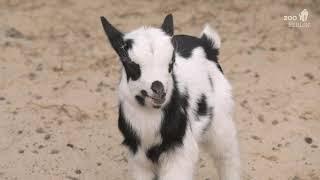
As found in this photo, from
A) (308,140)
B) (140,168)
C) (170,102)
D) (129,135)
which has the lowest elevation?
(308,140)

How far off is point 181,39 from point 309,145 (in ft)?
4.95

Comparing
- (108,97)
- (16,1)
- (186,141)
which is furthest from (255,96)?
(16,1)

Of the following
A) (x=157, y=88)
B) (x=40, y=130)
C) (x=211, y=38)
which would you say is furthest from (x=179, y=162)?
(x=40, y=130)

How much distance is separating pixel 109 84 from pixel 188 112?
2060 millimetres

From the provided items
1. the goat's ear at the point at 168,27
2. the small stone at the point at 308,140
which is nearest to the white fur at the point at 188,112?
the goat's ear at the point at 168,27

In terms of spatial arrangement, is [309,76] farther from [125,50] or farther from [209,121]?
[125,50]

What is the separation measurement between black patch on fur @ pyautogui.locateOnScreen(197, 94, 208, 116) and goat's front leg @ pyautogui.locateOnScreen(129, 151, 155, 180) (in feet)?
1.27

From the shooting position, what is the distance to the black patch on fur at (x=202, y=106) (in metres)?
3.76

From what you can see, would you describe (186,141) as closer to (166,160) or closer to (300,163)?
(166,160)

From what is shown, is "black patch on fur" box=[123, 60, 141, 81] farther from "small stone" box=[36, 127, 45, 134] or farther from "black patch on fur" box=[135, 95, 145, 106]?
"small stone" box=[36, 127, 45, 134]

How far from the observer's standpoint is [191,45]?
393 cm

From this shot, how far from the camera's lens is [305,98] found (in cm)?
543

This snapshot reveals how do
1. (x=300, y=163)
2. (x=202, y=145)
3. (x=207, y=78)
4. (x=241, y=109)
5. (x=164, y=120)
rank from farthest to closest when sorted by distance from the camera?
(x=241, y=109) < (x=300, y=163) < (x=202, y=145) < (x=207, y=78) < (x=164, y=120)

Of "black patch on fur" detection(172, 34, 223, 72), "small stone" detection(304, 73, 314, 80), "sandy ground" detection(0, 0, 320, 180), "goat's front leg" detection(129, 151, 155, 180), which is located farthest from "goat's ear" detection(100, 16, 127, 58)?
"small stone" detection(304, 73, 314, 80)
